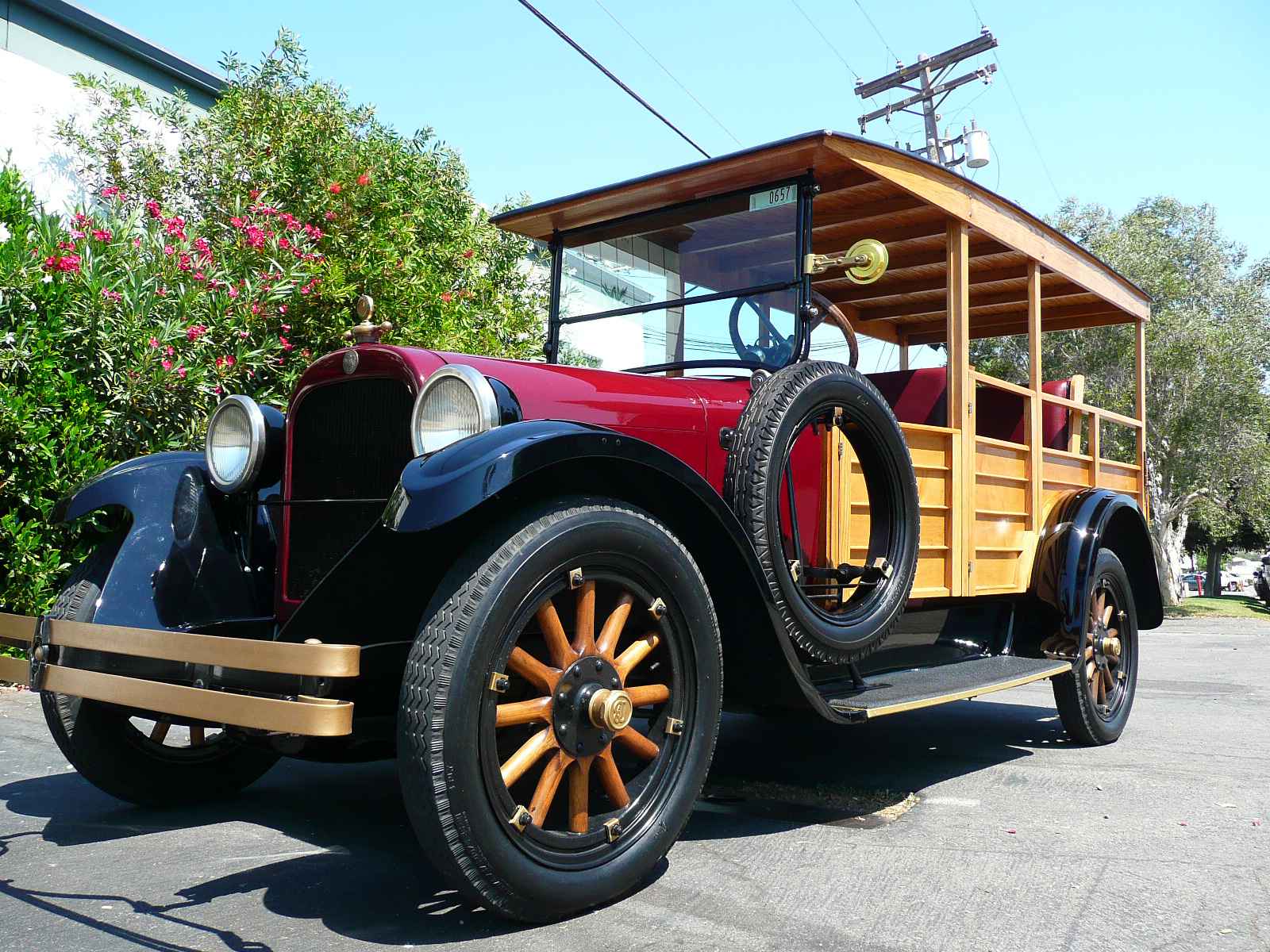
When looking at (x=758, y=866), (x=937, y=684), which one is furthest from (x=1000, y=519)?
(x=758, y=866)

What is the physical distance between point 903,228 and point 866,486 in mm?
1623

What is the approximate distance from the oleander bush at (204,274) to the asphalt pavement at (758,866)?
2.03 m

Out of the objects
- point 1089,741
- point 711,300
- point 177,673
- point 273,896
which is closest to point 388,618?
point 177,673

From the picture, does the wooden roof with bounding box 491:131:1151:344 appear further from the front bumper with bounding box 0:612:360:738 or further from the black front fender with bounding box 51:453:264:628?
the front bumper with bounding box 0:612:360:738

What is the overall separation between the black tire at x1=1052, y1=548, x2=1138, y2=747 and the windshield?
7.39 ft

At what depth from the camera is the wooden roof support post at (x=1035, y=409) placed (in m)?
4.84

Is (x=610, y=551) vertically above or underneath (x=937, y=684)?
above

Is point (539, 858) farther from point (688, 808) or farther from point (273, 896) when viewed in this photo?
point (273, 896)

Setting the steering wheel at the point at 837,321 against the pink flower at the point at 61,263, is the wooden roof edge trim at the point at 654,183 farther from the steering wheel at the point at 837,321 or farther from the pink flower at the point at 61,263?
the pink flower at the point at 61,263

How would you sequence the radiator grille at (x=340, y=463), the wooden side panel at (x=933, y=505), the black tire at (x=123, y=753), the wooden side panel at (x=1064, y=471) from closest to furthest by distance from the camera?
the radiator grille at (x=340, y=463), the black tire at (x=123, y=753), the wooden side panel at (x=933, y=505), the wooden side panel at (x=1064, y=471)

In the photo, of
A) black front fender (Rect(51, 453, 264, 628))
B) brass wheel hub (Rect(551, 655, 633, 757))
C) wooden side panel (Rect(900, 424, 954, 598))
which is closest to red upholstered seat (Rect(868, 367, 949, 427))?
wooden side panel (Rect(900, 424, 954, 598))

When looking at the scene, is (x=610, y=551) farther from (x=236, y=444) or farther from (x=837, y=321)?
(x=837, y=321)

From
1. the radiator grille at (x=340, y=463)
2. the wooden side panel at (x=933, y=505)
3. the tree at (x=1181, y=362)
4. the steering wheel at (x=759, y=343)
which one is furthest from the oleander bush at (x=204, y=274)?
the tree at (x=1181, y=362)

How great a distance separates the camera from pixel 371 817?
3301 millimetres
